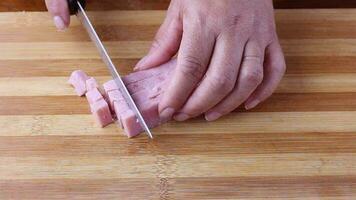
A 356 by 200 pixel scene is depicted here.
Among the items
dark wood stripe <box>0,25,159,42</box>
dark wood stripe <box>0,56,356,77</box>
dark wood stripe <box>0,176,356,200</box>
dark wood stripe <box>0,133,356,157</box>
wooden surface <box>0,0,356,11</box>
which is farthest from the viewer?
wooden surface <box>0,0,356,11</box>

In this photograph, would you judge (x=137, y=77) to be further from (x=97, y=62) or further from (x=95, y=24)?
(x=95, y=24)

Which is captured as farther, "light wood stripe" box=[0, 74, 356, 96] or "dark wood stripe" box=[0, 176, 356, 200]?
"light wood stripe" box=[0, 74, 356, 96]

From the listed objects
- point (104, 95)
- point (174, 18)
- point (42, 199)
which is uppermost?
point (174, 18)

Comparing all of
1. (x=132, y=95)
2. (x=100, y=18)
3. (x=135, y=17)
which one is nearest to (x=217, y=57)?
(x=132, y=95)

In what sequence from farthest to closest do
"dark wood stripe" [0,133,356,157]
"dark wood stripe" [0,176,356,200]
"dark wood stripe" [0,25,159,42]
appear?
1. "dark wood stripe" [0,25,159,42]
2. "dark wood stripe" [0,133,356,157]
3. "dark wood stripe" [0,176,356,200]

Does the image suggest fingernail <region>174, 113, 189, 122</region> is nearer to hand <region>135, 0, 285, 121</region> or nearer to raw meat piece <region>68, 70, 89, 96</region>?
hand <region>135, 0, 285, 121</region>

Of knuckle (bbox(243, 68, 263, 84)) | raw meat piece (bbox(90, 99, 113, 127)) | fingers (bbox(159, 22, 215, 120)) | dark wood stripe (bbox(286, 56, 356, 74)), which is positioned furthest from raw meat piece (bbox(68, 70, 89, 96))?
dark wood stripe (bbox(286, 56, 356, 74))

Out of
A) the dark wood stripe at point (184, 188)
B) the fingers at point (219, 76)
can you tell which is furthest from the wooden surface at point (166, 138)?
the fingers at point (219, 76)

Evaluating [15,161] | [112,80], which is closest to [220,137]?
[112,80]
